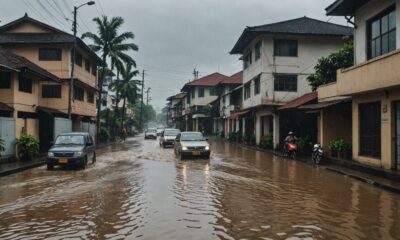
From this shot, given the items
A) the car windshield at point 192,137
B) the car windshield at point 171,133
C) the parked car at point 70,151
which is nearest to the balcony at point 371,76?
the car windshield at point 192,137

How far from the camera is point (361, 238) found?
6.80 meters

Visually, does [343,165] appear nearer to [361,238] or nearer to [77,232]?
[361,238]

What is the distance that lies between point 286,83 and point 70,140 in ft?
61.7

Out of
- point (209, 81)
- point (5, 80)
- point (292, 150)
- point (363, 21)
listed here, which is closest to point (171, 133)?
point (292, 150)

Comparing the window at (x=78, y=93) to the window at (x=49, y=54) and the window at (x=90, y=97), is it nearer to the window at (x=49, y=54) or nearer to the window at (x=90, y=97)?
the window at (x=90, y=97)

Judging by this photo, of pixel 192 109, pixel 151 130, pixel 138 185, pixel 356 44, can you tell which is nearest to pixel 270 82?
pixel 356 44

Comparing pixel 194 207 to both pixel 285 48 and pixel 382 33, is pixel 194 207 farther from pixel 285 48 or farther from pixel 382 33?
pixel 285 48

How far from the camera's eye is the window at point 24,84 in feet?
79.5

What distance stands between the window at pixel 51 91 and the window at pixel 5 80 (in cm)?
945

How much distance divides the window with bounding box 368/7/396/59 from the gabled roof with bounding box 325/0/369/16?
1103mm

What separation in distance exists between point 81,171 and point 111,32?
2910cm

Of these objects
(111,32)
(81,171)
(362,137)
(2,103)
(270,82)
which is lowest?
(81,171)

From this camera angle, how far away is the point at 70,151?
1741 cm

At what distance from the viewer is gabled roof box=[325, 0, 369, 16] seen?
Result: 1752cm
